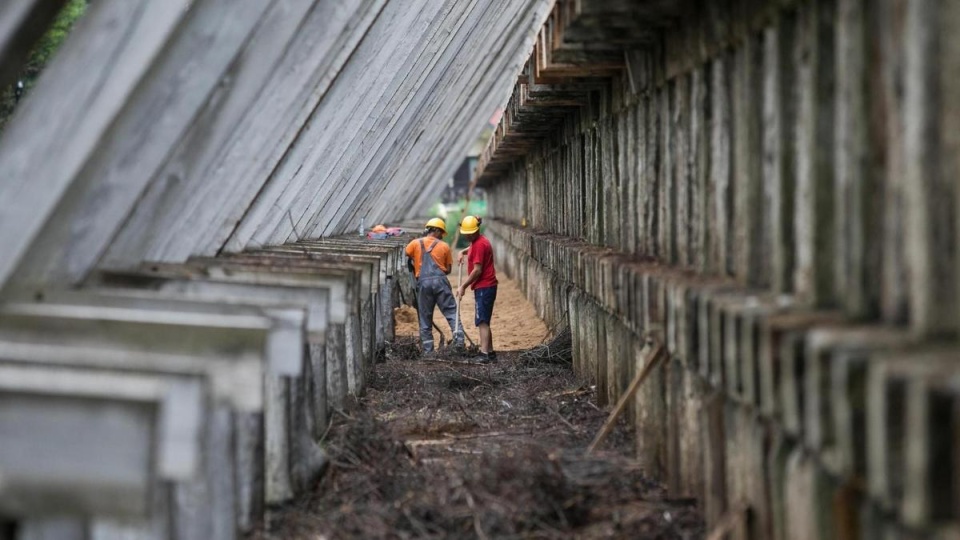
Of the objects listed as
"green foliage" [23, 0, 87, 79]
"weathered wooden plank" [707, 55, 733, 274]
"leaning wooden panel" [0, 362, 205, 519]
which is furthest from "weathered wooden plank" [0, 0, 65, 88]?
"green foliage" [23, 0, 87, 79]

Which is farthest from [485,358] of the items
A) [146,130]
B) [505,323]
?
[146,130]

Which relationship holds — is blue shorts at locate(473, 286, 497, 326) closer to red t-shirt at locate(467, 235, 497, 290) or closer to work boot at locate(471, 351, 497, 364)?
red t-shirt at locate(467, 235, 497, 290)

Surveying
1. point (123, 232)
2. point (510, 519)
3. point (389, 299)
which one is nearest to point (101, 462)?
point (123, 232)

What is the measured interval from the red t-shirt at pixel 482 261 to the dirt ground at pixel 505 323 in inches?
40.8

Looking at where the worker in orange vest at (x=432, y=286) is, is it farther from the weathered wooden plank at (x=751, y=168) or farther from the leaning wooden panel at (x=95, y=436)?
the leaning wooden panel at (x=95, y=436)

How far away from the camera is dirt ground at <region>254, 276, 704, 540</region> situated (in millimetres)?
6777

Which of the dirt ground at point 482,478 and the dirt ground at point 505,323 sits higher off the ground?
the dirt ground at point 482,478

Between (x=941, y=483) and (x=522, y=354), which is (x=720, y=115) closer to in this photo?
(x=941, y=483)

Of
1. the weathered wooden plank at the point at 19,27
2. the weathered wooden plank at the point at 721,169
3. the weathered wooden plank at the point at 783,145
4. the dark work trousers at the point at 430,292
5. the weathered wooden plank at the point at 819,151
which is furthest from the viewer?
the dark work trousers at the point at 430,292

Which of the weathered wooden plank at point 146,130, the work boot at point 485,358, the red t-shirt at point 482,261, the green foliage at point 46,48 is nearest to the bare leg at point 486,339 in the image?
the work boot at point 485,358

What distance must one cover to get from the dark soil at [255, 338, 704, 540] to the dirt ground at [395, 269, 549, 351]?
6375 millimetres

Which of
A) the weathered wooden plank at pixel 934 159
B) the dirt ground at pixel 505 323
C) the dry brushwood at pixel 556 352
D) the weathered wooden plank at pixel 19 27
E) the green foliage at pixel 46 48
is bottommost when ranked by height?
the dirt ground at pixel 505 323

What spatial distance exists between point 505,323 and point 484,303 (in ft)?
15.6

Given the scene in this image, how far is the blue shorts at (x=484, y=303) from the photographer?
52.9 feet
